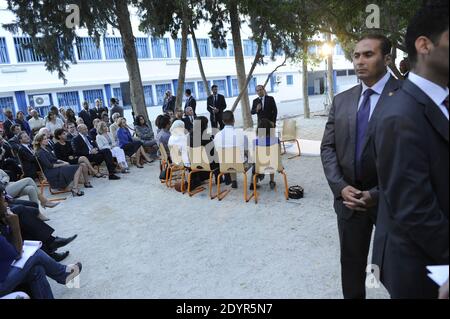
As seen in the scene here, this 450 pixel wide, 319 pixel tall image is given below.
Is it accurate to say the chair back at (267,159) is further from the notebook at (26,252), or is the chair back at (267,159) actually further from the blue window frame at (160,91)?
the blue window frame at (160,91)

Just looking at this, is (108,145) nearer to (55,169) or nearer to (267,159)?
(55,169)

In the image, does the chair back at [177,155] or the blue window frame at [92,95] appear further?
the blue window frame at [92,95]

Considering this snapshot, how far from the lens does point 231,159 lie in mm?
5508

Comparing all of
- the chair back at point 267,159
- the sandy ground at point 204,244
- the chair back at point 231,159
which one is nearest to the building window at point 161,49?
the sandy ground at point 204,244

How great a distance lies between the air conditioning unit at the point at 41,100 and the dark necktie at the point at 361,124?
68.9ft

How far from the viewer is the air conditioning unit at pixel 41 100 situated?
19.8 metres

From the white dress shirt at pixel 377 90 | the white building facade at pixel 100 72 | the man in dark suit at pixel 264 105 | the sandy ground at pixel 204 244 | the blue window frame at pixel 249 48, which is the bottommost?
the sandy ground at pixel 204 244

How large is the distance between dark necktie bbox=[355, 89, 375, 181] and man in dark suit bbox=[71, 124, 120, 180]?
645cm

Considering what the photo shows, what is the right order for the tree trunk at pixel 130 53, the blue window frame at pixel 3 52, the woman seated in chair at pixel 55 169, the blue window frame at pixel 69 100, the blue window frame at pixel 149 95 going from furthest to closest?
1. the blue window frame at pixel 149 95
2. the blue window frame at pixel 69 100
3. the blue window frame at pixel 3 52
4. the tree trunk at pixel 130 53
5. the woman seated in chair at pixel 55 169

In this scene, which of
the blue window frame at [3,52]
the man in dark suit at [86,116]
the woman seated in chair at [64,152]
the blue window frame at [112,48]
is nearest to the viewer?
the woman seated in chair at [64,152]

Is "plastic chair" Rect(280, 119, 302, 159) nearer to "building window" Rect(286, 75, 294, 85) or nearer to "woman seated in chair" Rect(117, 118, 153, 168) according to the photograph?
"woman seated in chair" Rect(117, 118, 153, 168)

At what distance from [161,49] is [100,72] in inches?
195
